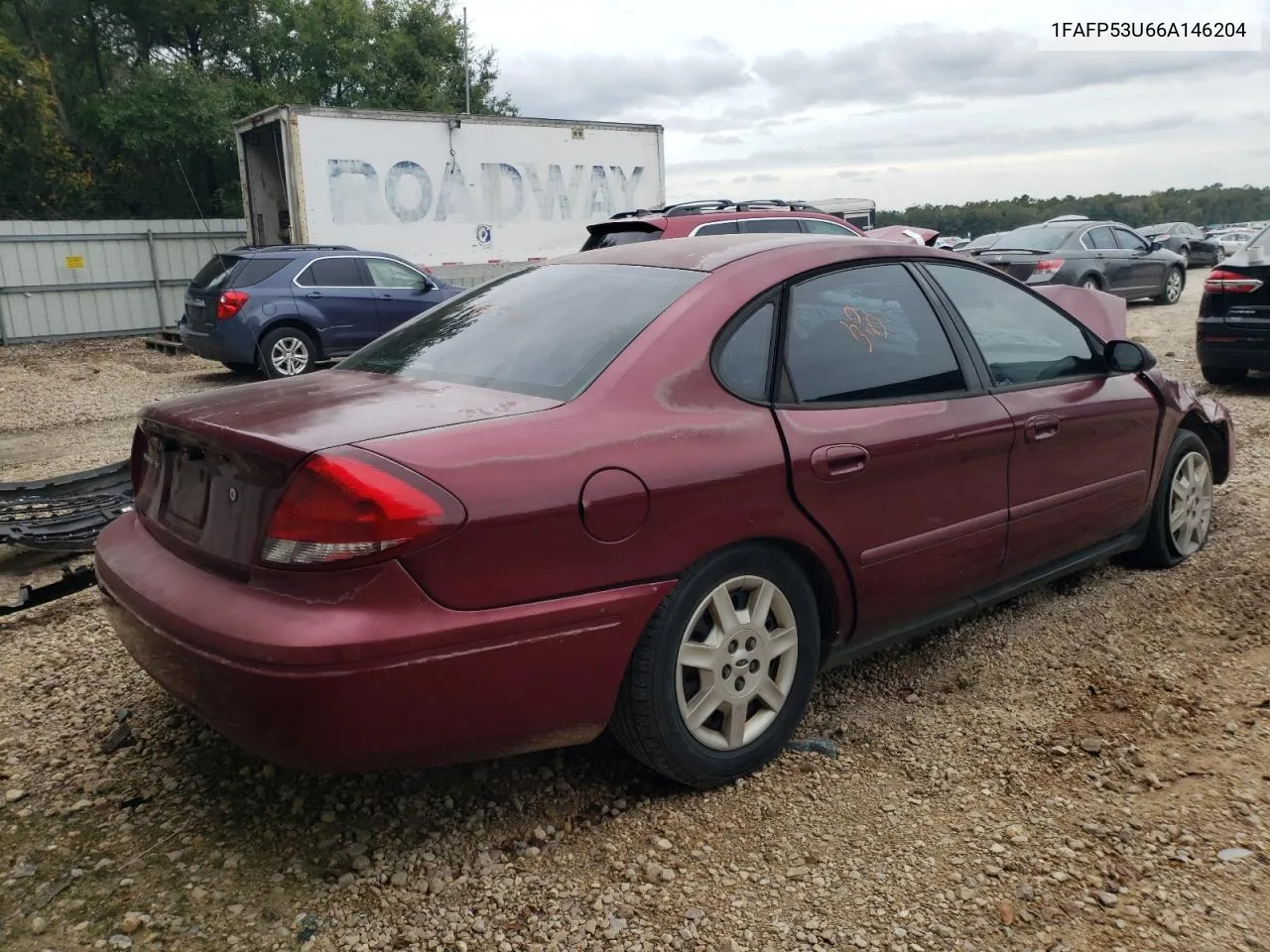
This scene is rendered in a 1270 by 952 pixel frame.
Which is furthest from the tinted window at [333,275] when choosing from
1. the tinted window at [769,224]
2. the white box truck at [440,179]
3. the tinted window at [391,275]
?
the tinted window at [769,224]

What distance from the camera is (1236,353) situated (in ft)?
27.7

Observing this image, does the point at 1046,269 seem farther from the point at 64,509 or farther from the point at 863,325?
the point at 64,509

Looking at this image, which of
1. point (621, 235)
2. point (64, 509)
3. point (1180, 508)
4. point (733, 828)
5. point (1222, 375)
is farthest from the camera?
point (621, 235)

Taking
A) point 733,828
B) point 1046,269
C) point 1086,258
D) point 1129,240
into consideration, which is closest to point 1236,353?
point 1046,269

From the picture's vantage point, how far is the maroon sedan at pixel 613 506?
7.46 feet

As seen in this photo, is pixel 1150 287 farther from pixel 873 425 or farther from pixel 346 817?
pixel 346 817

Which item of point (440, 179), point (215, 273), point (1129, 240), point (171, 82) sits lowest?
point (1129, 240)

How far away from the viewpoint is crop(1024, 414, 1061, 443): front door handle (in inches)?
140

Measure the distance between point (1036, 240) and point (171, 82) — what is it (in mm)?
20766

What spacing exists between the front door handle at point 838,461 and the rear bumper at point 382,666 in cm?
63

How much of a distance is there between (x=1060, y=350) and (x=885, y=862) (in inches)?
88.3

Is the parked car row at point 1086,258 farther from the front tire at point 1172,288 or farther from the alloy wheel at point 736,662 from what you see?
the alloy wheel at point 736,662

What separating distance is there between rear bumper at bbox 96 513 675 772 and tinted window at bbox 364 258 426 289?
36.2 ft

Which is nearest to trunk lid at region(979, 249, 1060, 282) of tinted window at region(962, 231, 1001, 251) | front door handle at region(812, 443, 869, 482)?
tinted window at region(962, 231, 1001, 251)
